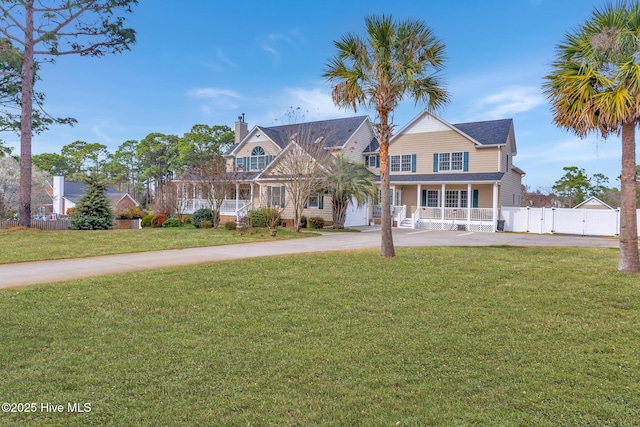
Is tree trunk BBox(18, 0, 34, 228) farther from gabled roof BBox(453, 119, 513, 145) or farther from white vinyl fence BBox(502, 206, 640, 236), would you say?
white vinyl fence BBox(502, 206, 640, 236)

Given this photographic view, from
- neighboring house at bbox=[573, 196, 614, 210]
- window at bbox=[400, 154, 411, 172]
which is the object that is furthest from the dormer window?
neighboring house at bbox=[573, 196, 614, 210]

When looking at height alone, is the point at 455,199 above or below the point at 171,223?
above

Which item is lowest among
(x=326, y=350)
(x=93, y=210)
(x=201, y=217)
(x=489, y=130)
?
(x=326, y=350)

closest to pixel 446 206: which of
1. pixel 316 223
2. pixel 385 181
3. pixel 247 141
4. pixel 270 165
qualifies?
pixel 316 223

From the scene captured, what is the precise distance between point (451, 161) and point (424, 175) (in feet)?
6.49

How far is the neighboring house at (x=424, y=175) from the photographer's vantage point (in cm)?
2438

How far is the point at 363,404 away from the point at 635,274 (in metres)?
8.55

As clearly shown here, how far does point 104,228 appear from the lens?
21625mm

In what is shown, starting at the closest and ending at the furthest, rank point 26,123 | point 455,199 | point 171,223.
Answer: point 26,123 → point 171,223 → point 455,199

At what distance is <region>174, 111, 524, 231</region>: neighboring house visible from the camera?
24.4 meters

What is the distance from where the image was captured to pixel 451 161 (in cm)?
2594

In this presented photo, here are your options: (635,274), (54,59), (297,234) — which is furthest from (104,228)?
(635,274)

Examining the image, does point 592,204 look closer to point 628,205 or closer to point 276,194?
point 276,194

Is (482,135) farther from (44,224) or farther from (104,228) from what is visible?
(44,224)
